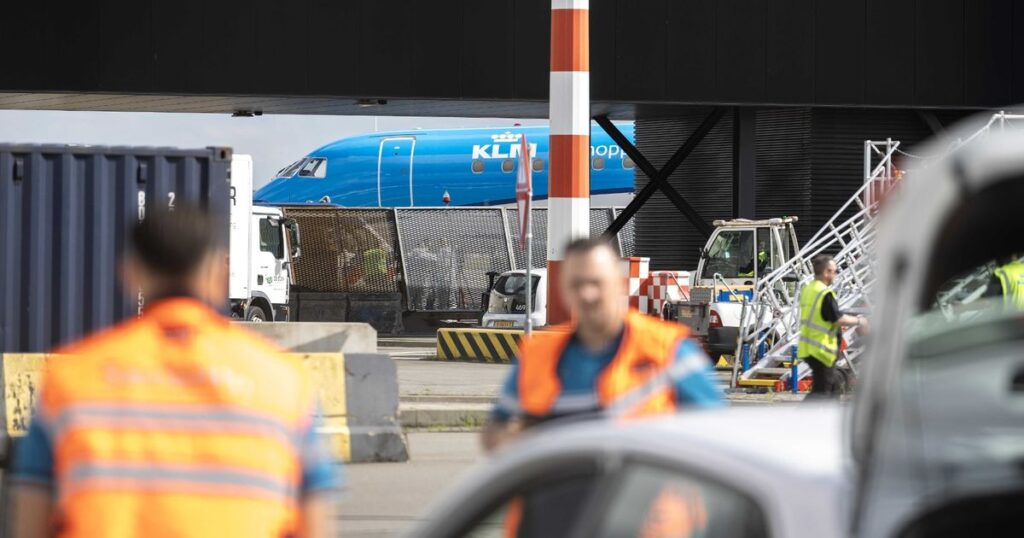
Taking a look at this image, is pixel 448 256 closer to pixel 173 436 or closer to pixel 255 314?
pixel 255 314

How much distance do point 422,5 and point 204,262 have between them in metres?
26.0

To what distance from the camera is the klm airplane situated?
150 ft

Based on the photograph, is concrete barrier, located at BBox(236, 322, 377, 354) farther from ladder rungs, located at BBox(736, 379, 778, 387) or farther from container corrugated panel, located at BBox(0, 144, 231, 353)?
ladder rungs, located at BBox(736, 379, 778, 387)

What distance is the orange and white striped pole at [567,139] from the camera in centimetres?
1434

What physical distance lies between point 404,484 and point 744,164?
20511 millimetres

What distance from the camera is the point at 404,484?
11.2 m

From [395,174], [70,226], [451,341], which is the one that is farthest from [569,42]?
[395,174]

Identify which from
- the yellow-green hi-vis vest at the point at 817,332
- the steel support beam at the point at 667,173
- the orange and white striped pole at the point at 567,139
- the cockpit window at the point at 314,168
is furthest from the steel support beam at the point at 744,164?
the cockpit window at the point at 314,168

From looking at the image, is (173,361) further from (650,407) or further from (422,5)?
(422,5)

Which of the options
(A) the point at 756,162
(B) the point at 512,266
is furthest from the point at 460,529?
(B) the point at 512,266

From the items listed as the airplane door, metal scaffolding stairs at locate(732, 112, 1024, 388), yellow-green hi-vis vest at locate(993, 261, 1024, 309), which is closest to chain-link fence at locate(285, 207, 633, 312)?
the airplane door

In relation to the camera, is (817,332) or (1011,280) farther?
(817,332)

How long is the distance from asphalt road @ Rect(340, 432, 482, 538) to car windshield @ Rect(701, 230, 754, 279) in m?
11.3

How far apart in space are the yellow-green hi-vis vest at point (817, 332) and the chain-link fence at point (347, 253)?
862 inches
